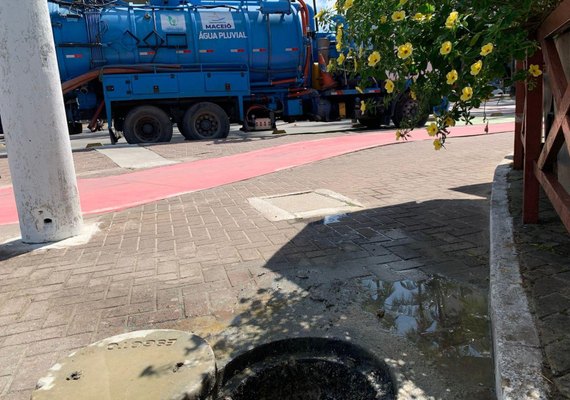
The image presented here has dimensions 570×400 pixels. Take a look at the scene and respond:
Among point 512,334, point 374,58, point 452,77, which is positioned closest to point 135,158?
point 374,58

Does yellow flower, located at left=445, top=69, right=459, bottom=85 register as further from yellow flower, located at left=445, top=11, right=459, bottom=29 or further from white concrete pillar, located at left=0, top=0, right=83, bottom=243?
white concrete pillar, located at left=0, top=0, right=83, bottom=243

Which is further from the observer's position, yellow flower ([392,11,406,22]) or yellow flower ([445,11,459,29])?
yellow flower ([392,11,406,22])

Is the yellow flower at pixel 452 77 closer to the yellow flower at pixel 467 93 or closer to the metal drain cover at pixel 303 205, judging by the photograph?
the yellow flower at pixel 467 93

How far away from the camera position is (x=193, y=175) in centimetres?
896

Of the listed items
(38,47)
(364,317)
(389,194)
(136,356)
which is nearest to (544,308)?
(364,317)

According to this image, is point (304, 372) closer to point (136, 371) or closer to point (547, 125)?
point (136, 371)

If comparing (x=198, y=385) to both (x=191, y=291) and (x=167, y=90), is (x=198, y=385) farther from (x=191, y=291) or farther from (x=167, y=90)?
(x=167, y=90)

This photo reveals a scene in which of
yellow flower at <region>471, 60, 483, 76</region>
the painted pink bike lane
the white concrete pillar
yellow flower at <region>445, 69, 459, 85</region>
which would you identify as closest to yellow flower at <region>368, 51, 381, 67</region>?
yellow flower at <region>445, 69, 459, 85</region>

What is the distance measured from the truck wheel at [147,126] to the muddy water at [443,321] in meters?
12.4

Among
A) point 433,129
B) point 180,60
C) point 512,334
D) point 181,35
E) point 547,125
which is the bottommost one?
point 512,334

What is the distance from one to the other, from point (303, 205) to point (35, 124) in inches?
124

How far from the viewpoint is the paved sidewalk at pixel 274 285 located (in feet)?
9.18

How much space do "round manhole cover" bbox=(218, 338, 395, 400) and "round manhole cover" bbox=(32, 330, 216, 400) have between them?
10.2 inches

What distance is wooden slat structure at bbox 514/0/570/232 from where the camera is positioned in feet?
9.39
